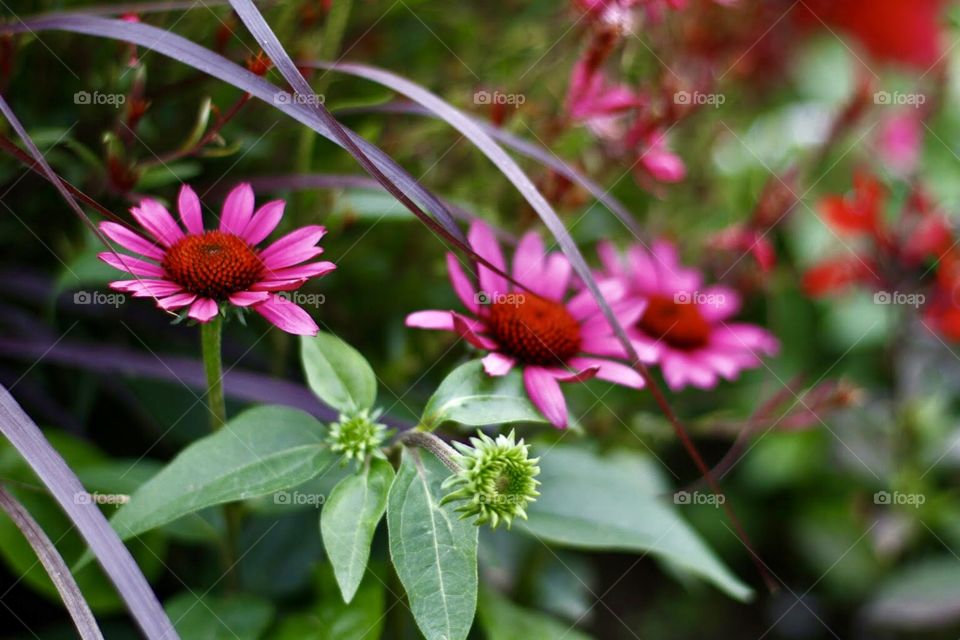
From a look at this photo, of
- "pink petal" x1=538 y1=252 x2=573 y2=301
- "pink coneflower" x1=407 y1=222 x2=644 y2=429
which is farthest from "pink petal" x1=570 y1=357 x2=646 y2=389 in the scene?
"pink petal" x1=538 y1=252 x2=573 y2=301

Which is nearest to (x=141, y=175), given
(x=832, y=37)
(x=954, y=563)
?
(x=954, y=563)

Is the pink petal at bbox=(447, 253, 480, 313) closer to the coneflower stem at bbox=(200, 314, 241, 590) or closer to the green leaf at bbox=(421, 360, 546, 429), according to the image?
the green leaf at bbox=(421, 360, 546, 429)

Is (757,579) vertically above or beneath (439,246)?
beneath

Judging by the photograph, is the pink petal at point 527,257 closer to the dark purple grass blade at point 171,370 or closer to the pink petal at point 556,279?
the pink petal at point 556,279

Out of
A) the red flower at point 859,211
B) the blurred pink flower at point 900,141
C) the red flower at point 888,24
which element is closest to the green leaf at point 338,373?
the red flower at point 859,211

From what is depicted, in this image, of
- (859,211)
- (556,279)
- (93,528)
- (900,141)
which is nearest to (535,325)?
(556,279)

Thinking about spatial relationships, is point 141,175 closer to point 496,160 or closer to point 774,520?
point 496,160
